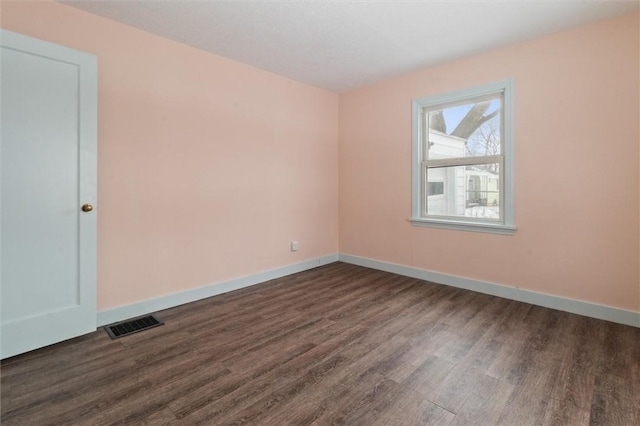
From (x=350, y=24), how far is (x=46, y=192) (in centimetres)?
275

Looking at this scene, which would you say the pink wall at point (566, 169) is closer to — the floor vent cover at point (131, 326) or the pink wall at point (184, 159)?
the pink wall at point (184, 159)

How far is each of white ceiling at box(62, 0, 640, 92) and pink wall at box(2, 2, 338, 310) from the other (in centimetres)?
24

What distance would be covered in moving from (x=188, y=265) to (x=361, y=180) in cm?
260

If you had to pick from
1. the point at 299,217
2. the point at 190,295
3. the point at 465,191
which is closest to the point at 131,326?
the point at 190,295

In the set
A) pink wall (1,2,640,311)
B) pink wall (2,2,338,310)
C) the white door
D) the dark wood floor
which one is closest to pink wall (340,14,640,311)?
pink wall (1,2,640,311)

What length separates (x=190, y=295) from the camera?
3.20 m

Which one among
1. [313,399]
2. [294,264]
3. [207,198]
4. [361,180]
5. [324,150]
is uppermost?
[324,150]

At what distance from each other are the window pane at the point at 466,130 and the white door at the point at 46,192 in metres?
3.52

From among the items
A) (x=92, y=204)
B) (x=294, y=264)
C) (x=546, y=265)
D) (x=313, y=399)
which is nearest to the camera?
(x=313, y=399)

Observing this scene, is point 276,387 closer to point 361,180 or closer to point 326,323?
point 326,323

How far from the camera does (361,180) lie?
4570 mm

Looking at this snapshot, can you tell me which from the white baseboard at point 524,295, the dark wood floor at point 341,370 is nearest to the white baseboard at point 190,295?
the dark wood floor at point 341,370

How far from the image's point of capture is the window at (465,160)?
3.28 metres

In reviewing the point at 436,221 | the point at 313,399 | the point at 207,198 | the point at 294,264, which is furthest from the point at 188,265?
the point at 436,221
